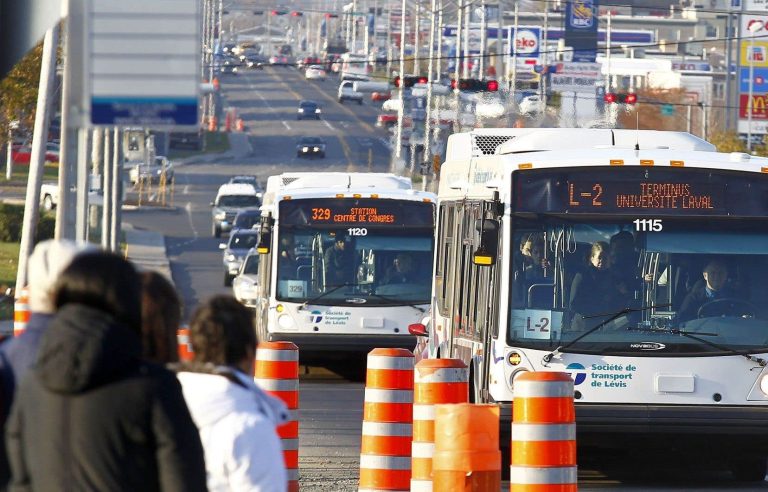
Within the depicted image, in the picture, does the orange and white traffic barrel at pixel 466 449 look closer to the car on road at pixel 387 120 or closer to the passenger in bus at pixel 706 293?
the passenger in bus at pixel 706 293

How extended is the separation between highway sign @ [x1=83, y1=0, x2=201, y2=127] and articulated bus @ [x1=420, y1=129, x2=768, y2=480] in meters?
6.41

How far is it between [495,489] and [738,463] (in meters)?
4.64

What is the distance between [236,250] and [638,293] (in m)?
30.4

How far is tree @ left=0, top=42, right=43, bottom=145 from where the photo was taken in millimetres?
38031

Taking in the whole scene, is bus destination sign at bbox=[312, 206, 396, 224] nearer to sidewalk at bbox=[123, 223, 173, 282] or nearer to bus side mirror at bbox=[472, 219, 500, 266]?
bus side mirror at bbox=[472, 219, 500, 266]

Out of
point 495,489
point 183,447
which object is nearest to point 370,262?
point 495,489

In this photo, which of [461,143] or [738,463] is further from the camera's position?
[461,143]

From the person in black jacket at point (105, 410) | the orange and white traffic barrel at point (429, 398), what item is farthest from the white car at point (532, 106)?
the person in black jacket at point (105, 410)

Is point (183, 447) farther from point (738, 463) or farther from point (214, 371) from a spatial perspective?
point (738, 463)

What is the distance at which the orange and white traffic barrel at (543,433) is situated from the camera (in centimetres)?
884

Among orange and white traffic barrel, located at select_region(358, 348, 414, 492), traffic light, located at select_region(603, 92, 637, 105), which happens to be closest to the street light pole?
traffic light, located at select_region(603, 92, 637, 105)

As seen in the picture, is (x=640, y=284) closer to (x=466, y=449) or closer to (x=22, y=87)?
(x=466, y=449)

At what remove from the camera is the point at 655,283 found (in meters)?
12.6

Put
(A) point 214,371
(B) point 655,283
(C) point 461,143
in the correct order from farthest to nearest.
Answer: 1. (C) point 461,143
2. (B) point 655,283
3. (A) point 214,371
